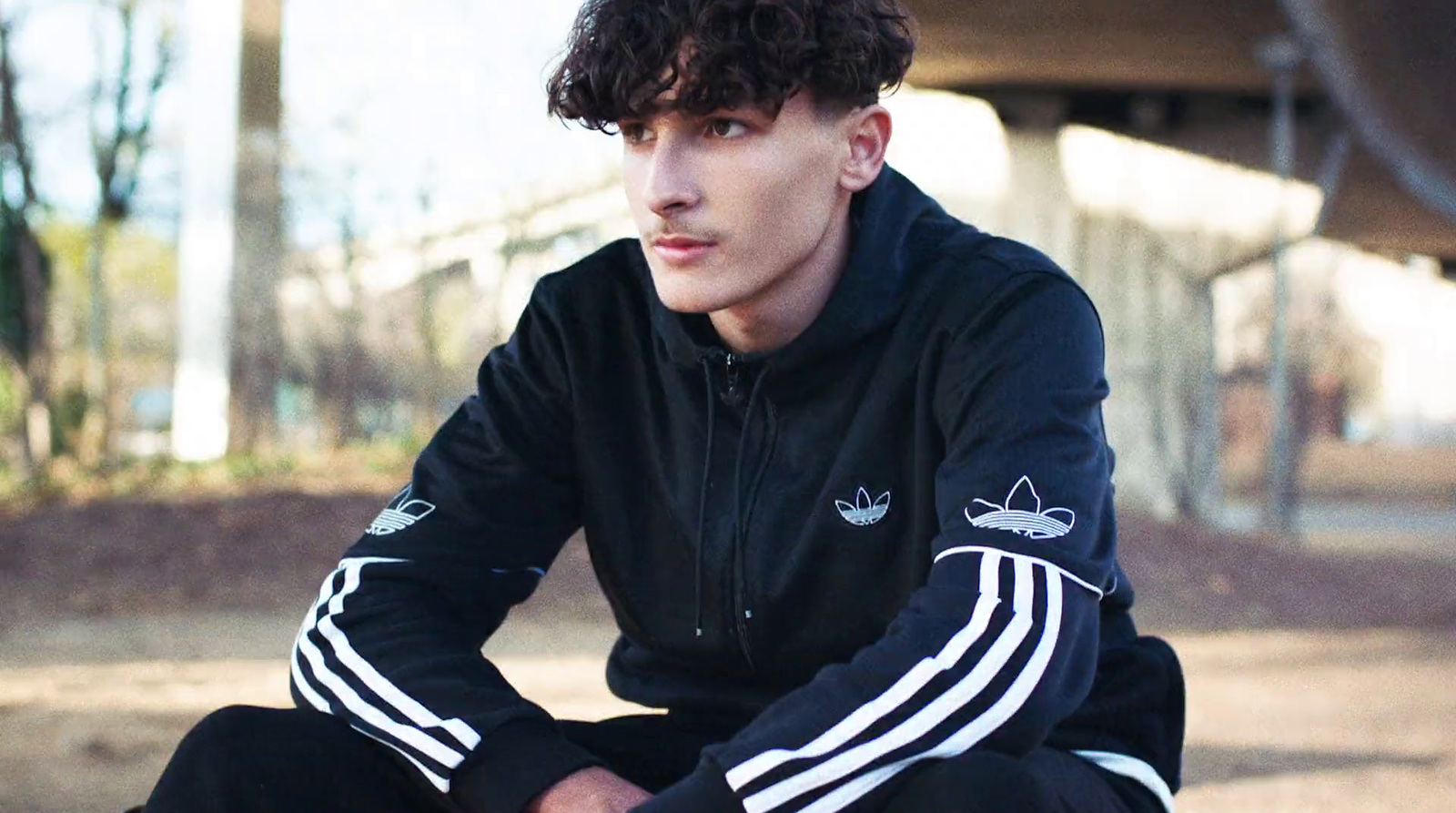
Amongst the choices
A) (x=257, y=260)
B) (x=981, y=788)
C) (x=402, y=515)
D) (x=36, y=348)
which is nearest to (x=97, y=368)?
(x=36, y=348)

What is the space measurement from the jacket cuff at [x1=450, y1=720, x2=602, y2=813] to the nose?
0.72 meters

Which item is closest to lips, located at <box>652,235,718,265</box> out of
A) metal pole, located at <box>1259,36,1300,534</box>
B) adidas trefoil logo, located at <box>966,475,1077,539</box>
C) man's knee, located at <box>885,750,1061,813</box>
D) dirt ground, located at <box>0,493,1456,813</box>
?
adidas trefoil logo, located at <box>966,475,1077,539</box>

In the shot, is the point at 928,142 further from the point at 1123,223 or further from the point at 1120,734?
the point at 1120,734

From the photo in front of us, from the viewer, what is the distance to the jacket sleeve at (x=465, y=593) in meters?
2.25

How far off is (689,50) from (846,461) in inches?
23.5

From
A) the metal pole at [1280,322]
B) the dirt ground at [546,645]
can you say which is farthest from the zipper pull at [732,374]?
the metal pole at [1280,322]

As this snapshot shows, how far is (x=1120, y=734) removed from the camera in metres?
2.31

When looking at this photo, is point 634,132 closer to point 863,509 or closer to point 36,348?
point 863,509

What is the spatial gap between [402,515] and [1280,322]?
46.0ft

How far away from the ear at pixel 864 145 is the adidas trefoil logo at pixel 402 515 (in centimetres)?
78

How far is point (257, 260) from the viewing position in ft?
51.8

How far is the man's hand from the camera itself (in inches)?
84.4

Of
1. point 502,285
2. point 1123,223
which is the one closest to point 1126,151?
point 1123,223

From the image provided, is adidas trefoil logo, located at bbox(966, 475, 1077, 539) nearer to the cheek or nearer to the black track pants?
the black track pants
